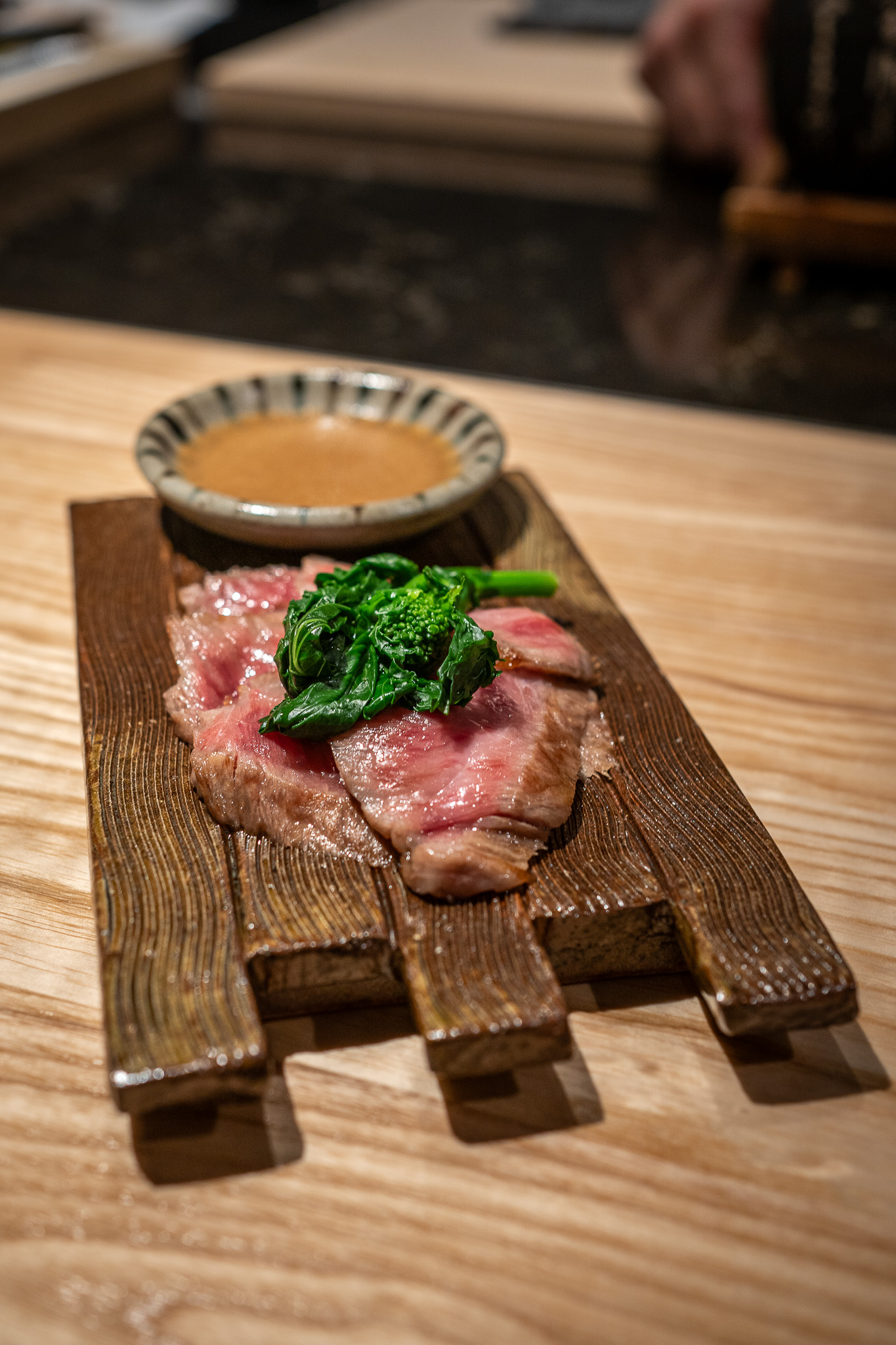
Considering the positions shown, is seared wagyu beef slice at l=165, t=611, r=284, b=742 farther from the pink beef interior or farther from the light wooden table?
the light wooden table

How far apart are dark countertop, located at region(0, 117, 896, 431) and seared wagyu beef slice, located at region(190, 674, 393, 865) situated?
2445mm

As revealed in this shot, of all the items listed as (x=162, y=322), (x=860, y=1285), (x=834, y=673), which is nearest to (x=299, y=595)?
(x=834, y=673)

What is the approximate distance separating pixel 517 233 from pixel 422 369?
1.88 metres

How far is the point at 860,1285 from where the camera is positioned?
3.91 ft

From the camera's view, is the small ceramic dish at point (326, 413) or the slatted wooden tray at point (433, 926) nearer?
the slatted wooden tray at point (433, 926)

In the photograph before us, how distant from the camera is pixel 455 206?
5168mm

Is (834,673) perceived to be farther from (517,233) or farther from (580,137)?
(580,137)

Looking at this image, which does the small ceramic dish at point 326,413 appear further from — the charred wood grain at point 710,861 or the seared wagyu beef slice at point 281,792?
the seared wagyu beef slice at point 281,792

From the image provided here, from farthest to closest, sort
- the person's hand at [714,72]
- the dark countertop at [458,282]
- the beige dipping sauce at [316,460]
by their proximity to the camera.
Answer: the person's hand at [714,72] < the dark countertop at [458,282] < the beige dipping sauce at [316,460]

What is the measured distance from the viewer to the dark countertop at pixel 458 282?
148 inches

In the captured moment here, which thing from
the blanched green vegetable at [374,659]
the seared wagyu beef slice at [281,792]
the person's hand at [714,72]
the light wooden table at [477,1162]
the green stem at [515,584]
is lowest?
the light wooden table at [477,1162]

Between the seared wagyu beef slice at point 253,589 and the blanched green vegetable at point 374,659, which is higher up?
the blanched green vegetable at point 374,659

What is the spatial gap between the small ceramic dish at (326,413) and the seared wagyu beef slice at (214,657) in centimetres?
24

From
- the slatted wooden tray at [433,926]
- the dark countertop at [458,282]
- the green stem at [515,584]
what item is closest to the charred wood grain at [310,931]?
the slatted wooden tray at [433,926]
